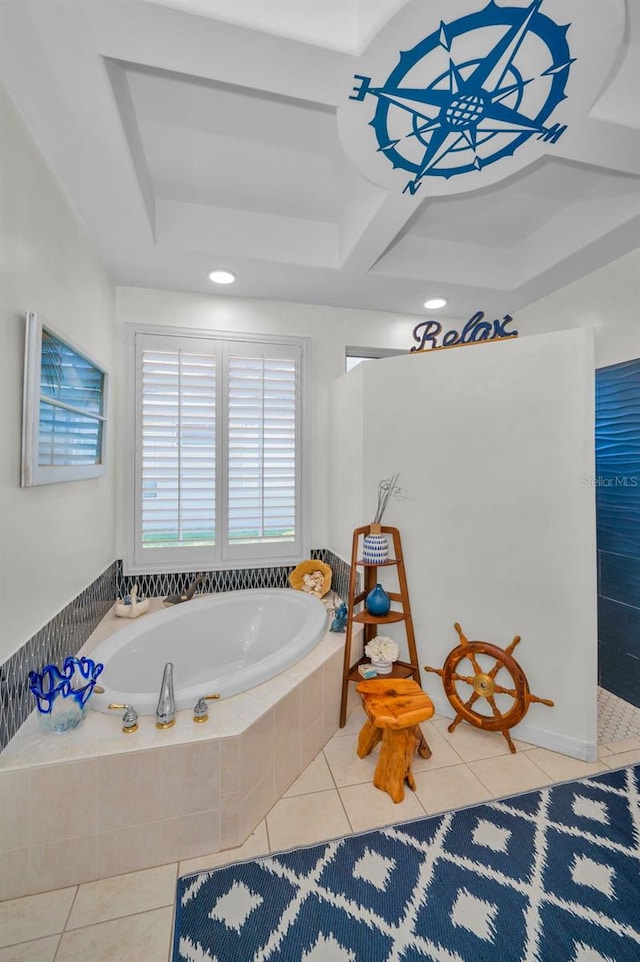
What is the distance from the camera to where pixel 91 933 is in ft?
4.05

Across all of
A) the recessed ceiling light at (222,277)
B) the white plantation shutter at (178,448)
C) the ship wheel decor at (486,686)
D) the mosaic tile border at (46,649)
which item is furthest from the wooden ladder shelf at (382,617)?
the recessed ceiling light at (222,277)

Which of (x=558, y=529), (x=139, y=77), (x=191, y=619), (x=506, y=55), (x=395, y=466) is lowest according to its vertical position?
(x=191, y=619)

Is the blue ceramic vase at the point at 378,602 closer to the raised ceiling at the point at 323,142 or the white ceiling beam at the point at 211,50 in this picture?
the raised ceiling at the point at 323,142

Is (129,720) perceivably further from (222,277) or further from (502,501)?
(222,277)

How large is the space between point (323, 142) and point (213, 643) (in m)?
2.83

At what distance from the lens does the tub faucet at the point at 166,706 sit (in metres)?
1.52

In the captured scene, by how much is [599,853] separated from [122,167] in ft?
11.0

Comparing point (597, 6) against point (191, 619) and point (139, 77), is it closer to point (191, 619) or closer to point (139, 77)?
point (139, 77)

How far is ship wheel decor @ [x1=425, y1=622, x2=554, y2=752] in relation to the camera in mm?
2029

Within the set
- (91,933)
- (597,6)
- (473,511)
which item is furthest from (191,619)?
(597,6)

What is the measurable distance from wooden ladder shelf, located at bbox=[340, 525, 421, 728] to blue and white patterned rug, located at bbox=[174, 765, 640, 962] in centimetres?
64

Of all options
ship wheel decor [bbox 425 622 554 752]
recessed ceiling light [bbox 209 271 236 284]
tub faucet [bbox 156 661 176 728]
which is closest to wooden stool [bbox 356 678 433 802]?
ship wheel decor [bbox 425 622 554 752]

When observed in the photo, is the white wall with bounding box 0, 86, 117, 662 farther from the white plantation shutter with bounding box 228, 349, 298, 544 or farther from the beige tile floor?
the white plantation shutter with bounding box 228, 349, 298, 544

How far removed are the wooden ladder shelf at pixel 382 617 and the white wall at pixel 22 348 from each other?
143 centimetres
